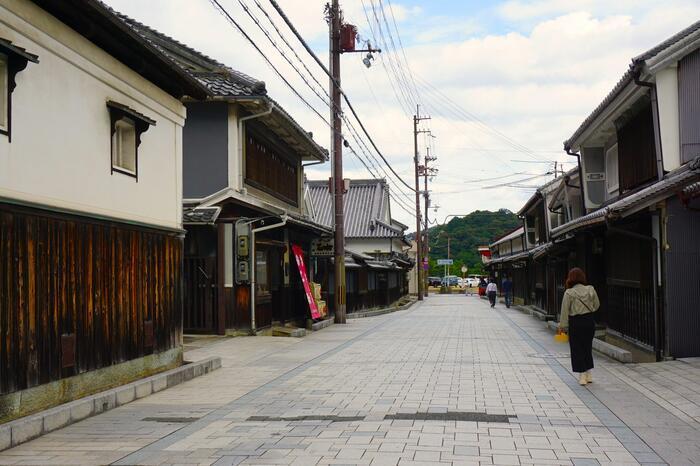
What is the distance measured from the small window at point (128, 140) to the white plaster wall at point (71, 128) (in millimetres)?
204

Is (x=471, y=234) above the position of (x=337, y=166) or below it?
above

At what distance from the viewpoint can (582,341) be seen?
11.1 m

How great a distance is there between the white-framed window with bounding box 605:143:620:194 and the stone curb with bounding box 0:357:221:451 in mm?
12496

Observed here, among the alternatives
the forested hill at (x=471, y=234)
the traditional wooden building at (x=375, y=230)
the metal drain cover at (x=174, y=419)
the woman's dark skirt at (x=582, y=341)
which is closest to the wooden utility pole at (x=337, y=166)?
the traditional wooden building at (x=375, y=230)

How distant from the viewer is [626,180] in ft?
57.7

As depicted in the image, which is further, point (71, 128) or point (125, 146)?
point (125, 146)

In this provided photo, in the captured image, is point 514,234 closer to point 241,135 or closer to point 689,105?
point 241,135

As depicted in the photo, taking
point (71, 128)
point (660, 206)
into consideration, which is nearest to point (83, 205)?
point (71, 128)

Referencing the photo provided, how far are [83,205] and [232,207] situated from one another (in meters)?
9.38

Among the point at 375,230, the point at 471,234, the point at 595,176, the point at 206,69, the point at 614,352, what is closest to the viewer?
the point at 614,352

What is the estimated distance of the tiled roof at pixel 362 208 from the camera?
55250 mm

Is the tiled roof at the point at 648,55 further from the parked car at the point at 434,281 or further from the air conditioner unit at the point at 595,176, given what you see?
the parked car at the point at 434,281

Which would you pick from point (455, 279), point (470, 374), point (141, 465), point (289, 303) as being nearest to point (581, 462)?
point (141, 465)

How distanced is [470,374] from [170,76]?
721 cm
